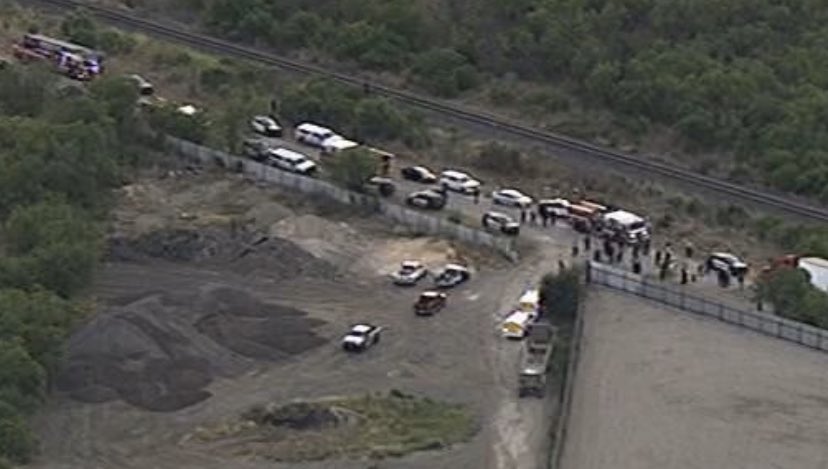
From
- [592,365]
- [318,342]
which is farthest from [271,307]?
[592,365]

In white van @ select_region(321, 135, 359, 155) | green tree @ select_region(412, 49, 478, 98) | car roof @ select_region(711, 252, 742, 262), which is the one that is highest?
green tree @ select_region(412, 49, 478, 98)

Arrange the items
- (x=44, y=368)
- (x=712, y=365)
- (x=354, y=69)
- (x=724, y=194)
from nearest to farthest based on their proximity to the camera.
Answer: (x=44, y=368), (x=712, y=365), (x=724, y=194), (x=354, y=69)

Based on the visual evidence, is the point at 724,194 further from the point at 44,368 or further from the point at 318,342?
the point at 44,368

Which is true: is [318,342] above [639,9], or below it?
below

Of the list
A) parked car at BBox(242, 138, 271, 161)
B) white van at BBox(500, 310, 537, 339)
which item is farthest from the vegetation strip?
parked car at BBox(242, 138, 271, 161)

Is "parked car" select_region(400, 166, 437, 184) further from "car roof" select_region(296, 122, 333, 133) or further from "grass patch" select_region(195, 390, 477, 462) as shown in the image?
"grass patch" select_region(195, 390, 477, 462)

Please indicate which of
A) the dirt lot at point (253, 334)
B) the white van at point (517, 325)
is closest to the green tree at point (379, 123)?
the dirt lot at point (253, 334)

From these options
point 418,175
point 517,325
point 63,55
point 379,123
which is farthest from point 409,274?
point 63,55

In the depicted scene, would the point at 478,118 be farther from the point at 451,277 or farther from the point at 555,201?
the point at 451,277
